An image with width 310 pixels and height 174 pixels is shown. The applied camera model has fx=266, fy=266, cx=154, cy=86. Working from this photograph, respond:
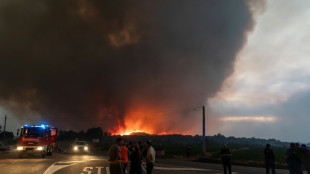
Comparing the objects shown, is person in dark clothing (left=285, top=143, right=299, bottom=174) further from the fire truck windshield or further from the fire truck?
the fire truck windshield

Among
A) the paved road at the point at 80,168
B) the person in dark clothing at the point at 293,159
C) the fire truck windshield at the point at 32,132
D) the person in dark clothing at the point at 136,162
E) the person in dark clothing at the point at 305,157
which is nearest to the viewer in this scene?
the person in dark clothing at the point at 136,162

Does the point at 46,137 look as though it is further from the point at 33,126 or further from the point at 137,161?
the point at 137,161

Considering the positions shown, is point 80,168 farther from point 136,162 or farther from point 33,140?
point 33,140

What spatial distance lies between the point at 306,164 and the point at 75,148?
119 feet

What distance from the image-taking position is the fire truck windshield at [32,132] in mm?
28566

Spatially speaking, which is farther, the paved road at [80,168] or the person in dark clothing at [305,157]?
the paved road at [80,168]

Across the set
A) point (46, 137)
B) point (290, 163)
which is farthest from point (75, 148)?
point (290, 163)

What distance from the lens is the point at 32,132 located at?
1137 inches

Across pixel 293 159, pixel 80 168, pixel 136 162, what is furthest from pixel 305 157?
pixel 80 168

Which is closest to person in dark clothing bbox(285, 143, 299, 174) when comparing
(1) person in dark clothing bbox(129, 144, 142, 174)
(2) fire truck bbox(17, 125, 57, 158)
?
(1) person in dark clothing bbox(129, 144, 142, 174)

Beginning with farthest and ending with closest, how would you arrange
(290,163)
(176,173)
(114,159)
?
(176,173)
(290,163)
(114,159)

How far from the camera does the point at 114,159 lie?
9.41 meters

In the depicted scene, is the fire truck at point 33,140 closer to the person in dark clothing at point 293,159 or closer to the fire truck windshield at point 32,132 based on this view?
the fire truck windshield at point 32,132

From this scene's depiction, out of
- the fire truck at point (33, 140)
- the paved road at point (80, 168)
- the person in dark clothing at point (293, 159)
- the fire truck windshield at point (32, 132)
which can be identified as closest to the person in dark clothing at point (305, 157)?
the person in dark clothing at point (293, 159)
